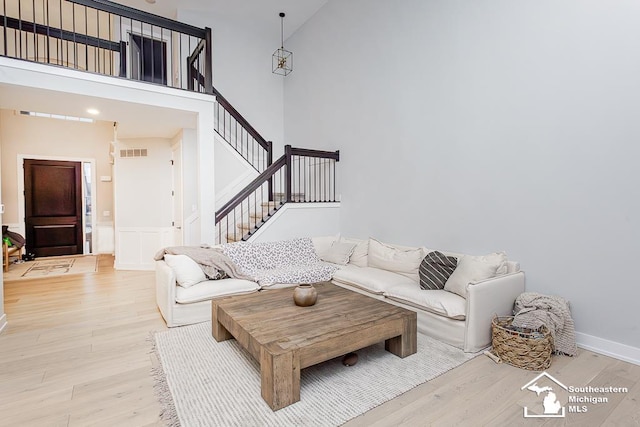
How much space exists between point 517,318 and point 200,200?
415 centimetres

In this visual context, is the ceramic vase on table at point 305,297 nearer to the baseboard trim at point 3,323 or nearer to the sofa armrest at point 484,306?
the sofa armrest at point 484,306

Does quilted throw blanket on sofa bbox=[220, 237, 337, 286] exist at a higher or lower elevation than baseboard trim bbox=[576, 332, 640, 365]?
higher

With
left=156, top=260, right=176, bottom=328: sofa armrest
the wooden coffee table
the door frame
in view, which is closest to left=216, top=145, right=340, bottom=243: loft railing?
left=156, top=260, right=176, bottom=328: sofa armrest

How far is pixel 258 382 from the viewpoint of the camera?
2369 millimetres

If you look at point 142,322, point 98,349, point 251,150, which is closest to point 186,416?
point 98,349

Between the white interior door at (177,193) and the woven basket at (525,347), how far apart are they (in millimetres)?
4940

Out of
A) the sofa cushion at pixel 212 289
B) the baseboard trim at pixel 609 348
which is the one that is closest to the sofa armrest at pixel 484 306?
the baseboard trim at pixel 609 348

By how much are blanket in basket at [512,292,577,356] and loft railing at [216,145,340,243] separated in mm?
3307

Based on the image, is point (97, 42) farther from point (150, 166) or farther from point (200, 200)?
point (200, 200)

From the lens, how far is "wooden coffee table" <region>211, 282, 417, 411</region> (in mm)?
2078

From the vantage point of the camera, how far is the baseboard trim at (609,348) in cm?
269

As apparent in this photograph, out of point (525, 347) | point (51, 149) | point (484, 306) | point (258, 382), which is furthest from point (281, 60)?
point (525, 347)

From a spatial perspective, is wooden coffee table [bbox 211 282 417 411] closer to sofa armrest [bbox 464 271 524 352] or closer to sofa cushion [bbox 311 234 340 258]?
sofa armrest [bbox 464 271 524 352]

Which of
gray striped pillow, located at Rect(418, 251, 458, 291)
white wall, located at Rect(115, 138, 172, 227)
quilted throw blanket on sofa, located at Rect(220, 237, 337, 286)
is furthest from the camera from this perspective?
white wall, located at Rect(115, 138, 172, 227)
